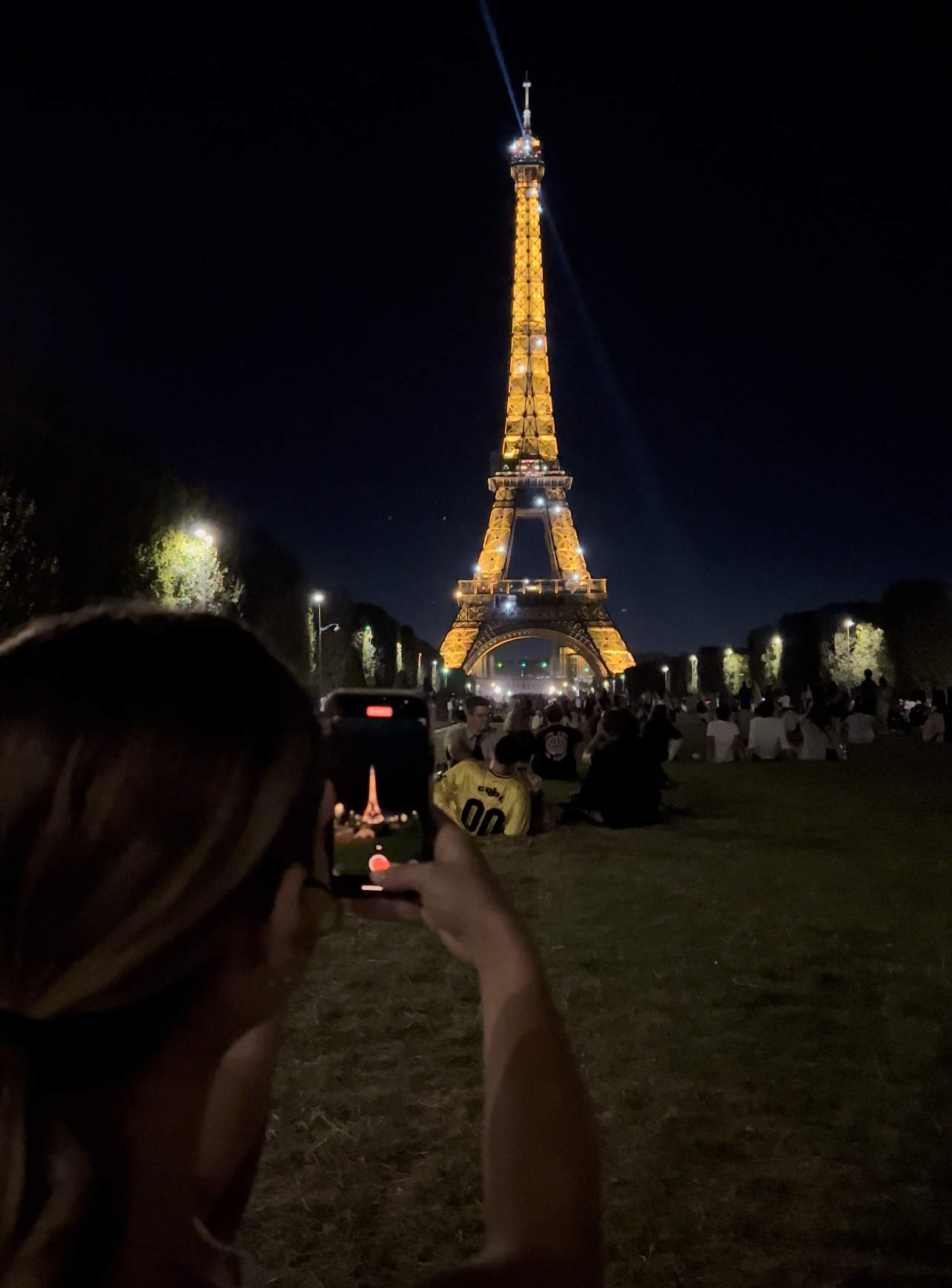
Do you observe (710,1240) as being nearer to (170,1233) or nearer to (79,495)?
(170,1233)

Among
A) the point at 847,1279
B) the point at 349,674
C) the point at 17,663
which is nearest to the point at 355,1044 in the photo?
the point at 847,1279

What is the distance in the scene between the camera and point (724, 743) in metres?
19.2

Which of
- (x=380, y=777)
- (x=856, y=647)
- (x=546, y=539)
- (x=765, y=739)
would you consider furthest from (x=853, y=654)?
(x=380, y=777)

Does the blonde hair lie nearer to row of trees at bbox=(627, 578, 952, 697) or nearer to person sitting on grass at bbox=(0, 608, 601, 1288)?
person sitting on grass at bbox=(0, 608, 601, 1288)

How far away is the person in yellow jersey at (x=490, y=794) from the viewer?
30.3 feet

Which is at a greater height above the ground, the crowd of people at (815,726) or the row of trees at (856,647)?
the row of trees at (856,647)

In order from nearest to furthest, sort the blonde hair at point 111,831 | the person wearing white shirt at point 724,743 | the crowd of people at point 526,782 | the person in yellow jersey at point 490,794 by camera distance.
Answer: the blonde hair at point 111,831 → the person in yellow jersey at point 490,794 → the crowd of people at point 526,782 → the person wearing white shirt at point 724,743

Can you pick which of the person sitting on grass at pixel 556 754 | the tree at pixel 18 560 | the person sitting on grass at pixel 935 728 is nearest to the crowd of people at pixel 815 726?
the person sitting on grass at pixel 935 728

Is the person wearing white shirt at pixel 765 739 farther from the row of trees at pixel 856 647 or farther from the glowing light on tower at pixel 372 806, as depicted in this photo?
the row of trees at pixel 856 647

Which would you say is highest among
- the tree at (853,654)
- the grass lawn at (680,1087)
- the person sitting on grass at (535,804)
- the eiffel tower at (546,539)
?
the eiffel tower at (546,539)

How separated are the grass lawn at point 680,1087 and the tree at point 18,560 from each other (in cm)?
1767

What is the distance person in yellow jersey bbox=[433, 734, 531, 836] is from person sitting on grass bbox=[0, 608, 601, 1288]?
8018mm

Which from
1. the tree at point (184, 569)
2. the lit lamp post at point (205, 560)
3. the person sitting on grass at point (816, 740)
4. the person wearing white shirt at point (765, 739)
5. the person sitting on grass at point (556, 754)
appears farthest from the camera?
the lit lamp post at point (205, 560)

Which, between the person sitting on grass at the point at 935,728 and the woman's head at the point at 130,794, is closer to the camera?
the woman's head at the point at 130,794
